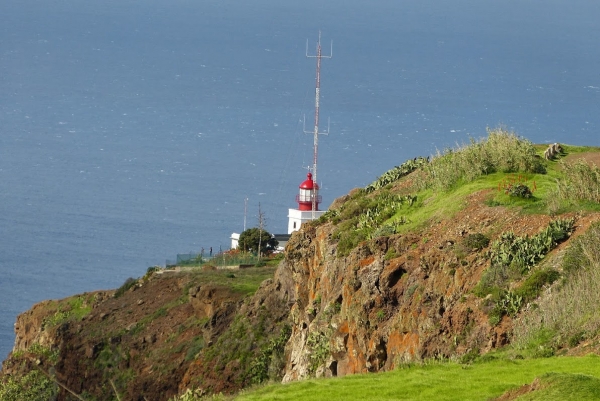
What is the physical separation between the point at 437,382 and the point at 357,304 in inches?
352

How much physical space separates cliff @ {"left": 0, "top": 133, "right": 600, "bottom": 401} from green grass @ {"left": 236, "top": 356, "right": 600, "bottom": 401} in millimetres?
1441

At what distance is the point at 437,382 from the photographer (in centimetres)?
1852

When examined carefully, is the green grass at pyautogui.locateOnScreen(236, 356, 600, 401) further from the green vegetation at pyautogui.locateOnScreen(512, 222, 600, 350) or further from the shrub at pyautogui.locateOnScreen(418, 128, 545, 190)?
the shrub at pyautogui.locateOnScreen(418, 128, 545, 190)

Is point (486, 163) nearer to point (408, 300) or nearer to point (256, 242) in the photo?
point (408, 300)

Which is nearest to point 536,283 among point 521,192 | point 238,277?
point 521,192

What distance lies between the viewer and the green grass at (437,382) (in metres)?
17.9

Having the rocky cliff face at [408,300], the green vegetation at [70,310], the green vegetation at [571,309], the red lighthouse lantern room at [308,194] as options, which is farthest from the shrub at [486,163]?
the red lighthouse lantern room at [308,194]

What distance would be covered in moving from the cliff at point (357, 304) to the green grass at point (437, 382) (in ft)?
4.73

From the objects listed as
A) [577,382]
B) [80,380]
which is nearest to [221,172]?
[80,380]

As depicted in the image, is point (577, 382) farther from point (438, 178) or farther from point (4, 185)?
point (4, 185)

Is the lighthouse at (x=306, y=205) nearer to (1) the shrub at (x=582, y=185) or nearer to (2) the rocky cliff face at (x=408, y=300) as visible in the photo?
(2) the rocky cliff face at (x=408, y=300)

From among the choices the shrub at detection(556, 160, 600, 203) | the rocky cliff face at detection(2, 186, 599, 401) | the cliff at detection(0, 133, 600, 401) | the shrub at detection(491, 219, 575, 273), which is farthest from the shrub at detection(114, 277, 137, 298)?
the shrub at detection(491, 219, 575, 273)

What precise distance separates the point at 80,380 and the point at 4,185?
9347 centimetres

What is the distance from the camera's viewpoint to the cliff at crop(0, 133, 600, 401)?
24.1 meters
